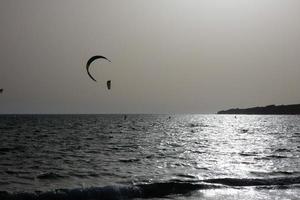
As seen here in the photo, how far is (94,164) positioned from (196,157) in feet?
32.9

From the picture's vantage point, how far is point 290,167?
33969mm

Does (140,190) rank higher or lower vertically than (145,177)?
lower

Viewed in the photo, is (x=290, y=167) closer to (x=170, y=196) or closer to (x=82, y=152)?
(x=170, y=196)

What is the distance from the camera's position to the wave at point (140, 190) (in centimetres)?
2210

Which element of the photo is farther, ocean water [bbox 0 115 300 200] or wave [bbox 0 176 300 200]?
ocean water [bbox 0 115 300 200]

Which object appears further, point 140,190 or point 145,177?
point 145,177

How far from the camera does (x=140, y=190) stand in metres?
23.6

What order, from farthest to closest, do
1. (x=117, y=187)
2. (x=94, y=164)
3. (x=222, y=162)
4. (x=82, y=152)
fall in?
(x=82, y=152)
(x=222, y=162)
(x=94, y=164)
(x=117, y=187)

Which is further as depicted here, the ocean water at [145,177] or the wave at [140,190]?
the ocean water at [145,177]

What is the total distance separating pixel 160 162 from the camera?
3566 cm

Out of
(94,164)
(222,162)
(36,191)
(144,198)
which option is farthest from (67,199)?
(222,162)

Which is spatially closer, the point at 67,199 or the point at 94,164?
the point at 67,199

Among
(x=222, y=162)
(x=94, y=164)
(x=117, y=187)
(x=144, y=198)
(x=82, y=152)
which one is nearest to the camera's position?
(x=144, y=198)

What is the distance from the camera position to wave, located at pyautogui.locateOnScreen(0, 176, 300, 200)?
22100 mm
